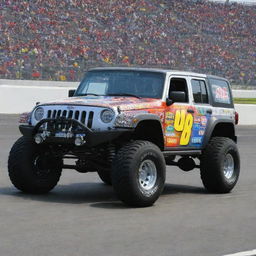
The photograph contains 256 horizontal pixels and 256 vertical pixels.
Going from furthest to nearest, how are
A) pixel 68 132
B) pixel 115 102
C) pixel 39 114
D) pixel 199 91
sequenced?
pixel 199 91 → pixel 39 114 → pixel 115 102 → pixel 68 132

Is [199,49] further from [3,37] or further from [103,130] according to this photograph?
[103,130]

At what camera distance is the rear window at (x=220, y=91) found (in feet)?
35.7

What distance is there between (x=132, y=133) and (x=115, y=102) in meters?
0.46

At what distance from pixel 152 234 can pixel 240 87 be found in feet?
126

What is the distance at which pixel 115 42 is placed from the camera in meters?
40.4

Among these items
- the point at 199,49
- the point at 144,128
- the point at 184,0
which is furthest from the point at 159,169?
the point at 184,0

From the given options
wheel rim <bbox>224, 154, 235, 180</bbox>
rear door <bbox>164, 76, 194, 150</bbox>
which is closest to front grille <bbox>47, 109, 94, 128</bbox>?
rear door <bbox>164, 76, 194, 150</bbox>

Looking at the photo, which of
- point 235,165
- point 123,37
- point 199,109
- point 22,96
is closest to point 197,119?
point 199,109

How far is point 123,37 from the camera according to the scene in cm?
4116

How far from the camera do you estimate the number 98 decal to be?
9.78 m

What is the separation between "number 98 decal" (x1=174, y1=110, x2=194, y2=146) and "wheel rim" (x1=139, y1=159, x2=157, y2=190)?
961 millimetres

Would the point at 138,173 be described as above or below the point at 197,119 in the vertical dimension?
below

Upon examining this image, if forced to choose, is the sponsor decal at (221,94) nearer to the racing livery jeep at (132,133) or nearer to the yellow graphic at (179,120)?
the racing livery jeep at (132,133)

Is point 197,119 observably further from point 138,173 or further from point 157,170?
point 138,173
